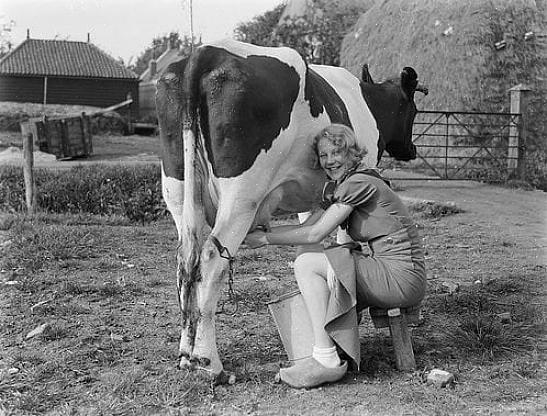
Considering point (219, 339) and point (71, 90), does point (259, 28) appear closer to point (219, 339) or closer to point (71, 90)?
point (71, 90)

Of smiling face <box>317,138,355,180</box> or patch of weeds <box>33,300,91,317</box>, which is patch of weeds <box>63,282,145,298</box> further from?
smiling face <box>317,138,355,180</box>

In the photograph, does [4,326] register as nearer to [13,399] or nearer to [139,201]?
[13,399]

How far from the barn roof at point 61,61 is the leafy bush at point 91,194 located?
82.6 ft

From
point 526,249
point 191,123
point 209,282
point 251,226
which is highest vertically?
point 191,123

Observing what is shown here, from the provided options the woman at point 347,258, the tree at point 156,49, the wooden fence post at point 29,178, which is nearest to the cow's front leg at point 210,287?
the woman at point 347,258

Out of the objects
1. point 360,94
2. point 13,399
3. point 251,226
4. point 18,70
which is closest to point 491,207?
point 360,94

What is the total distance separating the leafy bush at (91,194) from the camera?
36.7 ft

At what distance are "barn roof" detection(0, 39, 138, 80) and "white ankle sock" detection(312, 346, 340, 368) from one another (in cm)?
3396

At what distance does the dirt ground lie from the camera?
12.3 feet

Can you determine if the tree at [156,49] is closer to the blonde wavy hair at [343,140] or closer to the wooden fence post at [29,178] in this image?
the wooden fence post at [29,178]

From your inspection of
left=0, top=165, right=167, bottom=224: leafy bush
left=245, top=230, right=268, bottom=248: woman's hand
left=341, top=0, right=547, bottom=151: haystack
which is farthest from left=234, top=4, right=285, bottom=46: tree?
left=245, top=230, right=268, bottom=248: woman's hand

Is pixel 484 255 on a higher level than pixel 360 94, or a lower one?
lower

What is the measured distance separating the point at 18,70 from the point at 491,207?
29255 mm

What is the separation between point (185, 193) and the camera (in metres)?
4.05
